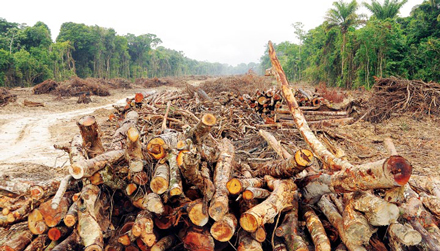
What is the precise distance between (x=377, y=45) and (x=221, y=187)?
868 inches

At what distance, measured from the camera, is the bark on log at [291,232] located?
6.48 ft

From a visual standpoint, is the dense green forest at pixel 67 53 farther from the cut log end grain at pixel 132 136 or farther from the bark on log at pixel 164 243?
the bark on log at pixel 164 243

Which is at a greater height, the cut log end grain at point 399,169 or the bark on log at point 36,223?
the cut log end grain at point 399,169

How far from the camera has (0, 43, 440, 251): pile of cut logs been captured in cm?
192

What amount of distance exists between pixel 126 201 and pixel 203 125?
1211 millimetres

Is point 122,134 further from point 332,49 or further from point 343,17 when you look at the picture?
point 332,49

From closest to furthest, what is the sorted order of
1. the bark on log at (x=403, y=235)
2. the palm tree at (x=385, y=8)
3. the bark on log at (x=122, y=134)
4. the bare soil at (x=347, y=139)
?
the bark on log at (x=403, y=235)
the bark on log at (x=122, y=134)
the bare soil at (x=347, y=139)
the palm tree at (x=385, y=8)

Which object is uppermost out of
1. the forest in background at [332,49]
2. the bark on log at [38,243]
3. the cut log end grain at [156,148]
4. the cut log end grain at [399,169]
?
the forest in background at [332,49]

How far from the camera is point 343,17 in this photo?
80.2ft

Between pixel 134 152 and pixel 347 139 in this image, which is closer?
pixel 134 152

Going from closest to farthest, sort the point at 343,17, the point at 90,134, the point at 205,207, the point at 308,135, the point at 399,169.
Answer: the point at 399,169, the point at 205,207, the point at 90,134, the point at 308,135, the point at 343,17

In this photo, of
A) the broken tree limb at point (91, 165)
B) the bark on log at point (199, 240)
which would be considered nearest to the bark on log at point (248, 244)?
the bark on log at point (199, 240)

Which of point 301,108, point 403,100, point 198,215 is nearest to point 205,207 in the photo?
point 198,215

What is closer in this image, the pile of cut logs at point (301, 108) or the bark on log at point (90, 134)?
the bark on log at point (90, 134)
